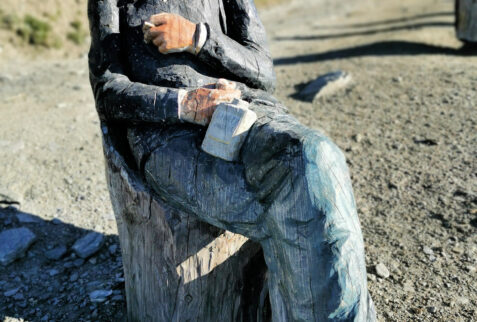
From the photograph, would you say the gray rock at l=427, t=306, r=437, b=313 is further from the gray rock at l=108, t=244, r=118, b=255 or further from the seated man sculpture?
the gray rock at l=108, t=244, r=118, b=255

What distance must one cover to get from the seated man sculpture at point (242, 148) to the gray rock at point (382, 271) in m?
1.24

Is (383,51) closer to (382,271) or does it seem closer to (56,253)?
(382,271)

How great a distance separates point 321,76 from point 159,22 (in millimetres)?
4212

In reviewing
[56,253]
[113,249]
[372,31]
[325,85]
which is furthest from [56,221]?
[372,31]

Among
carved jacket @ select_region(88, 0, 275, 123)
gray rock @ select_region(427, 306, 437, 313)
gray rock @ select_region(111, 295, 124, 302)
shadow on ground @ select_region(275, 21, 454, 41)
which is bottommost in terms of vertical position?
gray rock @ select_region(427, 306, 437, 313)

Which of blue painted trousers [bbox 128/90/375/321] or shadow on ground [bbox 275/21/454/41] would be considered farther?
shadow on ground [bbox 275/21/454/41]

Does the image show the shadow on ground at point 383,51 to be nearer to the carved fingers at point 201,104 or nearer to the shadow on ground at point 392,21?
the shadow on ground at point 392,21

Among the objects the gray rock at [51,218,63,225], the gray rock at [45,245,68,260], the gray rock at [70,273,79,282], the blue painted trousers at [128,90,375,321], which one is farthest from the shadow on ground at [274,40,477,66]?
the blue painted trousers at [128,90,375,321]

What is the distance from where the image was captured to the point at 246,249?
2.29 m

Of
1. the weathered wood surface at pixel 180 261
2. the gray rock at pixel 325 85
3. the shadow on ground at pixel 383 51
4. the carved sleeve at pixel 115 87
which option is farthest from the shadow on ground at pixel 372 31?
the weathered wood surface at pixel 180 261

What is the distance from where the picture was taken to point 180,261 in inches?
86.8

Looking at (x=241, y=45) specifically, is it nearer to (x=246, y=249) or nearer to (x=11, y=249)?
(x=246, y=249)

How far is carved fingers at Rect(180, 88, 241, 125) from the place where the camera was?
201cm

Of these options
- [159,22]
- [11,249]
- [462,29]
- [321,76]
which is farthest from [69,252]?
[462,29]
